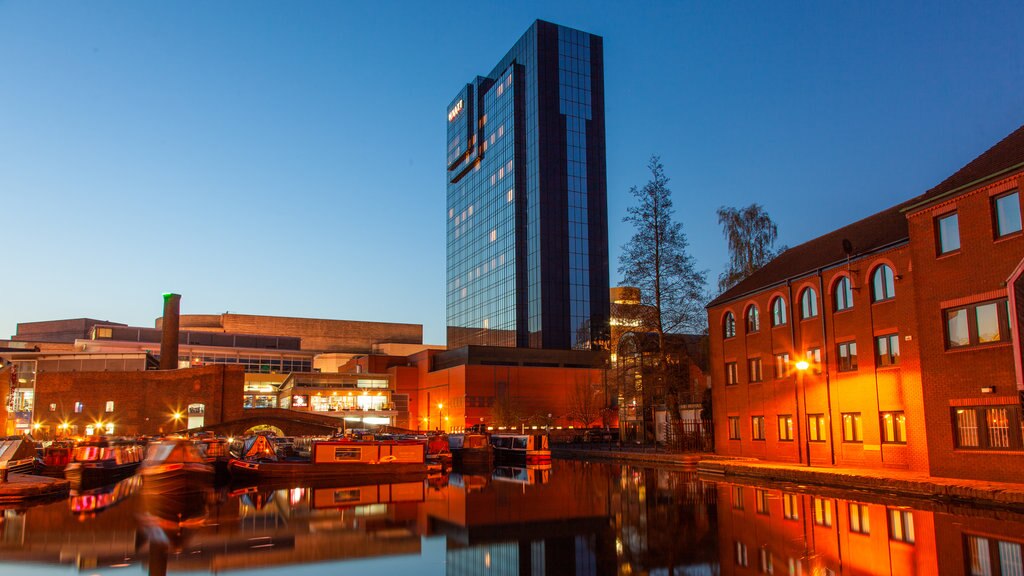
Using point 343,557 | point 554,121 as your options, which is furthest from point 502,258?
point 343,557

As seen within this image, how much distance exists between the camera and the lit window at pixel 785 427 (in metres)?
37.8

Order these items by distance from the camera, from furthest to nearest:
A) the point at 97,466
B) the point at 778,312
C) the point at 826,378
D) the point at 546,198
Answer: the point at 546,198, the point at 97,466, the point at 778,312, the point at 826,378

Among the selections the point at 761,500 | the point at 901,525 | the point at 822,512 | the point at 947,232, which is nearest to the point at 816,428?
the point at 947,232

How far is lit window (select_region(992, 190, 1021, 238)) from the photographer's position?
79.8 ft

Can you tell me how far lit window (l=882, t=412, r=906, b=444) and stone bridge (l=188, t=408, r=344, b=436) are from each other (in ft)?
178

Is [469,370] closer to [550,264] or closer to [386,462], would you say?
[550,264]

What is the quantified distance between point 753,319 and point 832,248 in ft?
20.9

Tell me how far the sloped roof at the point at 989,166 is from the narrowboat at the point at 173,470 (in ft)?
101

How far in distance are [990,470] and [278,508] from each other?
75.6ft

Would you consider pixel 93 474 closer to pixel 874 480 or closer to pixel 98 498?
pixel 98 498

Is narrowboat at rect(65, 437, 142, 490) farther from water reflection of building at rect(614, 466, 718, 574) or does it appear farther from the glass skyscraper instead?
the glass skyscraper

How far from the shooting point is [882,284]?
104 ft

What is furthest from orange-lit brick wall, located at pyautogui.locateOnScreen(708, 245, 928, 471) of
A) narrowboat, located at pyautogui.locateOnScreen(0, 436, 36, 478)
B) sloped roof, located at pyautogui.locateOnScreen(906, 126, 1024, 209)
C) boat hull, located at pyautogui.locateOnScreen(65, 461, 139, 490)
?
narrowboat, located at pyautogui.locateOnScreen(0, 436, 36, 478)

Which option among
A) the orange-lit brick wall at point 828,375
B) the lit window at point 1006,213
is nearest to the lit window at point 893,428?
the orange-lit brick wall at point 828,375
